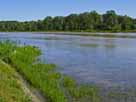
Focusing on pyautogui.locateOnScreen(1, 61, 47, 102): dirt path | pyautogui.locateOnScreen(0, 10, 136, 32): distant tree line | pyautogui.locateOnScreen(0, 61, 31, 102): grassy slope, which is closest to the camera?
pyautogui.locateOnScreen(0, 61, 31, 102): grassy slope

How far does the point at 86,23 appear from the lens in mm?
164250

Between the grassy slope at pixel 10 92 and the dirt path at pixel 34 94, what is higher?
the grassy slope at pixel 10 92

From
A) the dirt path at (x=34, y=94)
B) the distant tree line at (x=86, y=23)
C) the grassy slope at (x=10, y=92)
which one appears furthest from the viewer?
the distant tree line at (x=86, y=23)

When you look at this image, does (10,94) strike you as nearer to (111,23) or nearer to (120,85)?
(120,85)

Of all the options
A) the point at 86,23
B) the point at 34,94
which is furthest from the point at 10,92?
the point at 86,23

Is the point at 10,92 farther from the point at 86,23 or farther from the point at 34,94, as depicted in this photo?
the point at 86,23

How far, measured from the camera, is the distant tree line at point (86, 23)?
15350cm

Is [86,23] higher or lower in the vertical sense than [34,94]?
lower

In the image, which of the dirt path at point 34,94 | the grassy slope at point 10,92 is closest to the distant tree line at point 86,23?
the dirt path at point 34,94

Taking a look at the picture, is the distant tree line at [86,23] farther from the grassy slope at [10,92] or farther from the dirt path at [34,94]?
the grassy slope at [10,92]

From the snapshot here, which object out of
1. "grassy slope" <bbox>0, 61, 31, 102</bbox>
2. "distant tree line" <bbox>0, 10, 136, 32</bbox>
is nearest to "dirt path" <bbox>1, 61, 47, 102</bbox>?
"grassy slope" <bbox>0, 61, 31, 102</bbox>

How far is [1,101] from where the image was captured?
10.5 metres

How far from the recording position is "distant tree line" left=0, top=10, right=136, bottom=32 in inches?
6043

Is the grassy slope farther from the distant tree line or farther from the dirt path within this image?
the distant tree line
